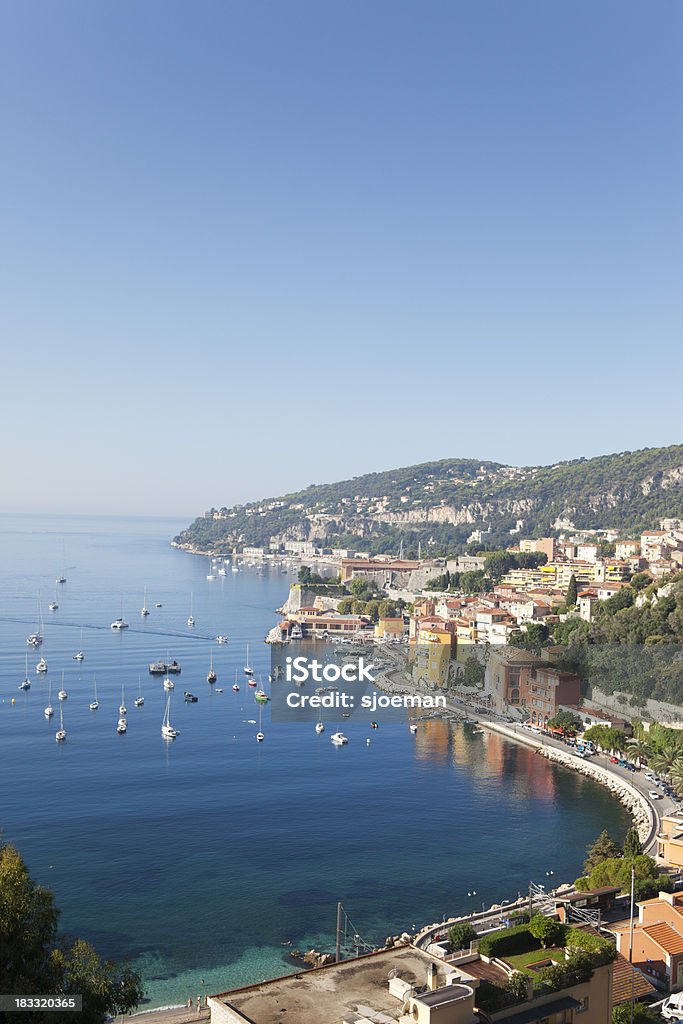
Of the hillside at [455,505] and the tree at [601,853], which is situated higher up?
the hillside at [455,505]

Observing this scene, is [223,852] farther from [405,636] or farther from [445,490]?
[445,490]

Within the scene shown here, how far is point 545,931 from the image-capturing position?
4.91m

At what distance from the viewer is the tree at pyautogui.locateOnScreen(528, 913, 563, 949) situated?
16.0ft

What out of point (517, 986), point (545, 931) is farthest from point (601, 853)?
point (517, 986)

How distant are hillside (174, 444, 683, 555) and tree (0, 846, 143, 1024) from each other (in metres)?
48.7

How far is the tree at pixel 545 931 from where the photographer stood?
4891 mm

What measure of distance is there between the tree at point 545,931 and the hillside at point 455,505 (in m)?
47.3

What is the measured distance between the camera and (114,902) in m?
10.4

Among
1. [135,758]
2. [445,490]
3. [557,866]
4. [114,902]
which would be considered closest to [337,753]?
[135,758]

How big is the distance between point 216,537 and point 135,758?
69.2 meters

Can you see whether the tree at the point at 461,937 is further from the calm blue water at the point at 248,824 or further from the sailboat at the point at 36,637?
the sailboat at the point at 36,637

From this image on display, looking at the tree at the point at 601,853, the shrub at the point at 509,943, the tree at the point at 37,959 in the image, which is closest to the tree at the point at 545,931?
the shrub at the point at 509,943

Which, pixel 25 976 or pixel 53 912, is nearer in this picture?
pixel 25 976

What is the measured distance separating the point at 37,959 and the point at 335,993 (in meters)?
1.34
